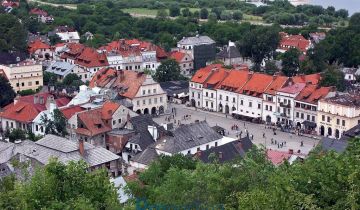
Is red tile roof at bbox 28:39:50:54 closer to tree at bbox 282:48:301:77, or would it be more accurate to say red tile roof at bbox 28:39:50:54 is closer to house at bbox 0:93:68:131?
house at bbox 0:93:68:131

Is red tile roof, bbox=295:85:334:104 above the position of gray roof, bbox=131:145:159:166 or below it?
above

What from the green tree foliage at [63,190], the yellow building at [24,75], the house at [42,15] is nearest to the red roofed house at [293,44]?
the yellow building at [24,75]

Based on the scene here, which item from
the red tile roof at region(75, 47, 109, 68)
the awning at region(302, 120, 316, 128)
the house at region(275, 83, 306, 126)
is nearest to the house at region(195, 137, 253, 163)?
the awning at region(302, 120, 316, 128)

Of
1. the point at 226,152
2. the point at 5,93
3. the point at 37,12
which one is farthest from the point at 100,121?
the point at 37,12

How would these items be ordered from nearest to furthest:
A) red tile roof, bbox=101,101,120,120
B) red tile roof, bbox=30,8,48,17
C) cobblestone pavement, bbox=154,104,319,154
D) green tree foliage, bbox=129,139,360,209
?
green tree foliage, bbox=129,139,360,209 → red tile roof, bbox=101,101,120,120 → cobblestone pavement, bbox=154,104,319,154 → red tile roof, bbox=30,8,48,17

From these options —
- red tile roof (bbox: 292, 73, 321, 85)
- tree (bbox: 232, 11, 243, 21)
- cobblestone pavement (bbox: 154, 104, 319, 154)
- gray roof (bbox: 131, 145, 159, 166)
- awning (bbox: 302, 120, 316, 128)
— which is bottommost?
cobblestone pavement (bbox: 154, 104, 319, 154)

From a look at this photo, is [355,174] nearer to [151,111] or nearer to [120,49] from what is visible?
[151,111]

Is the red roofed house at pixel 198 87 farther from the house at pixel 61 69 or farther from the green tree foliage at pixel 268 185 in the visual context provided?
the green tree foliage at pixel 268 185

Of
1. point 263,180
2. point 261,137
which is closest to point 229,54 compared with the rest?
point 261,137
